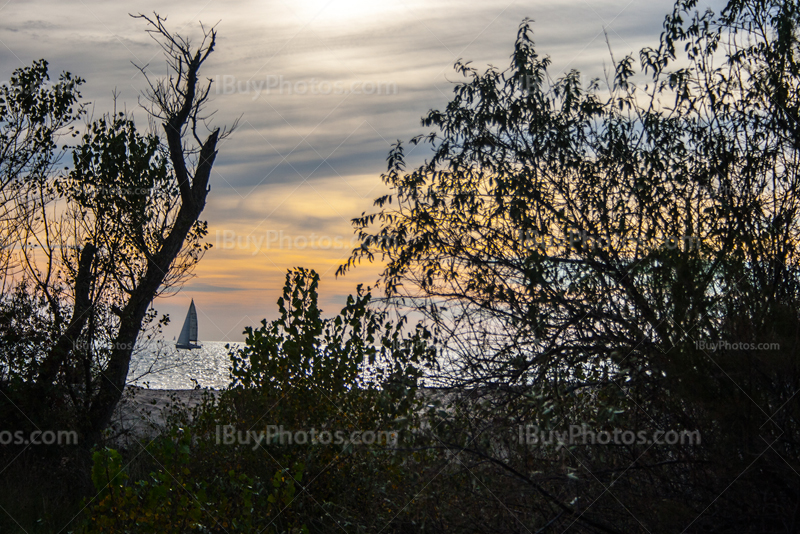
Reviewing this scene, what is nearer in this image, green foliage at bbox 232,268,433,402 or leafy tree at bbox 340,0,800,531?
leafy tree at bbox 340,0,800,531

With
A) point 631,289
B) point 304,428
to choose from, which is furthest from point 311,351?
point 631,289

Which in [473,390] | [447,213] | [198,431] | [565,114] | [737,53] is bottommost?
[198,431]

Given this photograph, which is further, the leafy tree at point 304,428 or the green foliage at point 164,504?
the leafy tree at point 304,428

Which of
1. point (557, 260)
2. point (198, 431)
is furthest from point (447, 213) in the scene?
point (198, 431)

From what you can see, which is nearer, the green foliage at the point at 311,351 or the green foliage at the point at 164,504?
the green foliage at the point at 164,504

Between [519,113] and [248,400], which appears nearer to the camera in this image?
[519,113]

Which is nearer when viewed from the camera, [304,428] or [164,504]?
[164,504]

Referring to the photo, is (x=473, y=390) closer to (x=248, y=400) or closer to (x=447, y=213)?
(x=447, y=213)

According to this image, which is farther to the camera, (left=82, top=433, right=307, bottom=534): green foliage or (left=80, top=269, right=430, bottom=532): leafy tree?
(left=80, top=269, right=430, bottom=532): leafy tree

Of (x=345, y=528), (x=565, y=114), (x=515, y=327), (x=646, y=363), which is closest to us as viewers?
(x=646, y=363)

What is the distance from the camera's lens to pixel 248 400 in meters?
6.79

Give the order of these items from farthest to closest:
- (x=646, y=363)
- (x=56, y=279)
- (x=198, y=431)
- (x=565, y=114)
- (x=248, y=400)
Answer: (x=56, y=279) → (x=198, y=431) → (x=248, y=400) → (x=565, y=114) → (x=646, y=363)

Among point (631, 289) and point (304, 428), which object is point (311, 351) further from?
point (631, 289)

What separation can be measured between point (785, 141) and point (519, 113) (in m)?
2.29
